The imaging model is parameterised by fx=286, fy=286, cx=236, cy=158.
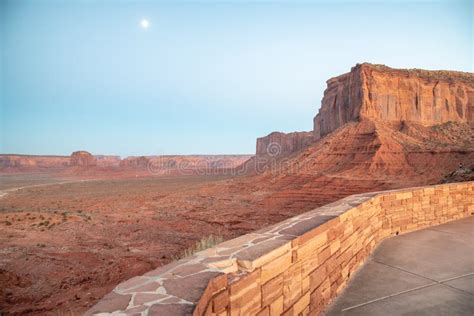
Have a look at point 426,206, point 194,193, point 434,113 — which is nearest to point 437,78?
point 434,113

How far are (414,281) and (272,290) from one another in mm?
2517

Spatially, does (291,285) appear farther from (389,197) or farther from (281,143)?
(281,143)

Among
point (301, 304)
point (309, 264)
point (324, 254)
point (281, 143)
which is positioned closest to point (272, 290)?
point (301, 304)

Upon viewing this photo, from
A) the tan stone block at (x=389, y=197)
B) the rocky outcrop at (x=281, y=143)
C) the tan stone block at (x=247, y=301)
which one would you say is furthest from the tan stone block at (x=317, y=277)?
the rocky outcrop at (x=281, y=143)

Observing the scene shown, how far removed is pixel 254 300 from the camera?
2365 millimetres

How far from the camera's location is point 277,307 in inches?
103

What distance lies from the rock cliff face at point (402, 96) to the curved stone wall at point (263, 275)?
1506 inches

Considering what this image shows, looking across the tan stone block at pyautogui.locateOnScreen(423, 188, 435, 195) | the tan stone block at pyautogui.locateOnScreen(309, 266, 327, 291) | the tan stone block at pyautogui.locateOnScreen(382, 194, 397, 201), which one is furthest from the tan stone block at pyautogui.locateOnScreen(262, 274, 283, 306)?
the tan stone block at pyautogui.locateOnScreen(423, 188, 435, 195)

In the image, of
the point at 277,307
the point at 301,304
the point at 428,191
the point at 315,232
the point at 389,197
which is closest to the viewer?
the point at 277,307

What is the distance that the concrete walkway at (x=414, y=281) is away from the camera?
3246mm

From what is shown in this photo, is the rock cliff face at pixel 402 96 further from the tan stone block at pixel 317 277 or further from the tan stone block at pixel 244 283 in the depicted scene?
the tan stone block at pixel 244 283

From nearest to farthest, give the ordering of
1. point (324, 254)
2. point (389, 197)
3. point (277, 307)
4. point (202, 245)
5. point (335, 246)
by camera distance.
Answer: point (277, 307) < point (324, 254) < point (335, 246) < point (389, 197) < point (202, 245)

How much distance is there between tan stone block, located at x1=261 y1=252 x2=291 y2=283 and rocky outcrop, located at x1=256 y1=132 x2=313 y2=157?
6637cm

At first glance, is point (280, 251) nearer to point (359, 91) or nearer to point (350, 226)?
point (350, 226)
